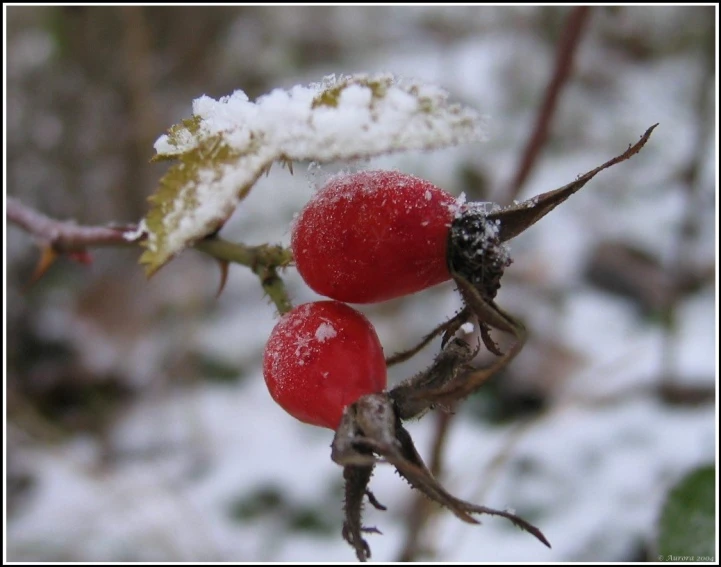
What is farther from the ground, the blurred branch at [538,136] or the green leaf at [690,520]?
the blurred branch at [538,136]

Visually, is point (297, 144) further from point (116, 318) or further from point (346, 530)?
point (116, 318)

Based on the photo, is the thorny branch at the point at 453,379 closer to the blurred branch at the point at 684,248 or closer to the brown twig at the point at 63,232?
the brown twig at the point at 63,232

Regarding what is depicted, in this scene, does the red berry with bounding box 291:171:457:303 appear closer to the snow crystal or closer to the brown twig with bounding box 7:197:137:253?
the snow crystal

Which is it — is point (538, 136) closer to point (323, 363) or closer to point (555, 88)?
point (555, 88)

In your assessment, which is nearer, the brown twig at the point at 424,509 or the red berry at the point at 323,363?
the red berry at the point at 323,363

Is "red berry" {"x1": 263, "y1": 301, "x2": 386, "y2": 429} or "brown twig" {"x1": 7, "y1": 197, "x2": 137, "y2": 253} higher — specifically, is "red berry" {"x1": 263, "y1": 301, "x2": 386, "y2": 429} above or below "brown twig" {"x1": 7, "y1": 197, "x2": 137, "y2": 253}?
below

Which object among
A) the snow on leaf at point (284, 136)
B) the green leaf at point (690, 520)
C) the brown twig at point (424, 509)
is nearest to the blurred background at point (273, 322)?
the brown twig at point (424, 509)

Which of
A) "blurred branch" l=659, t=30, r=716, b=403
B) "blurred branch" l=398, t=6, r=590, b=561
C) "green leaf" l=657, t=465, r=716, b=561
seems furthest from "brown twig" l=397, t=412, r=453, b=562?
"blurred branch" l=659, t=30, r=716, b=403
